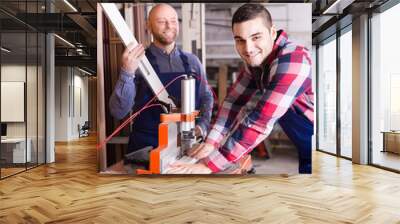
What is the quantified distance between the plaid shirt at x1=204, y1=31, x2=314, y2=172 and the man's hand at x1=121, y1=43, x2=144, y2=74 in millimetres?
1397

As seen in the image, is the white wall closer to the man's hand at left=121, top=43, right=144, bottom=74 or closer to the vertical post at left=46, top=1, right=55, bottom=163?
the vertical post at left=46, top=1, right=55, bottom=163

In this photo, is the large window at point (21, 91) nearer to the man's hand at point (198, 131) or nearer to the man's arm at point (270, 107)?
the man's hand at point (198, 131)

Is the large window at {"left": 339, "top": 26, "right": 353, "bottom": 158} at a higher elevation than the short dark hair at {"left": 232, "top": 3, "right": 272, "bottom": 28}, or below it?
below

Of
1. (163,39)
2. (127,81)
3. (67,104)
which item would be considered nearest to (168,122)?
(127,81)

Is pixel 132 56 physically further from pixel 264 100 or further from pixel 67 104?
pixel 67 104

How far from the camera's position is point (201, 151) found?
574cm

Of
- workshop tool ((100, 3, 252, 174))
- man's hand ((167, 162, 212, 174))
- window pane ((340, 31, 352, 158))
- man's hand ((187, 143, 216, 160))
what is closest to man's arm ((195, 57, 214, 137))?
workshop tool ((100, 3, 252, 174))

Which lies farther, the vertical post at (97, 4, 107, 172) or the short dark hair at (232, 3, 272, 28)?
the vertical post at (97, 4, 107, 172)

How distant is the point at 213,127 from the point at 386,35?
354 centimetres

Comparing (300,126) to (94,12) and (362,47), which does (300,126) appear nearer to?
(362,47)

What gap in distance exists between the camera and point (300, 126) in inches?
229

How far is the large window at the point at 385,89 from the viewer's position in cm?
657

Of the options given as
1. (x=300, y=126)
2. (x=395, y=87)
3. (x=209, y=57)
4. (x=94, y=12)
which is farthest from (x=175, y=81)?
(x=395, y=87)

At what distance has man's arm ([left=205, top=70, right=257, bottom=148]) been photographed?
18.7 ft
